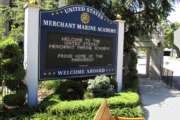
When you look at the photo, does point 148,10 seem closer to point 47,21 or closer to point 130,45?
point 130,45

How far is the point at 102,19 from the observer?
13766 millimetres

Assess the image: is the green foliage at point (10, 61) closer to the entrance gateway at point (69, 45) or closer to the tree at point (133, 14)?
the entrance gateway at point (69, 45)

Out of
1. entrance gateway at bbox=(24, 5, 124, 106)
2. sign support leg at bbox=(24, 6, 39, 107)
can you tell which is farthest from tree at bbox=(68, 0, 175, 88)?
sign support leg at bbox=(24, 6, 39, 107)

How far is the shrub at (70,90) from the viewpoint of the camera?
1234cm

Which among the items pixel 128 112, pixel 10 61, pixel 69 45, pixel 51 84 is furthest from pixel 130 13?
pixel 10 61

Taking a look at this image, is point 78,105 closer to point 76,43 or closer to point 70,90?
point 70,90

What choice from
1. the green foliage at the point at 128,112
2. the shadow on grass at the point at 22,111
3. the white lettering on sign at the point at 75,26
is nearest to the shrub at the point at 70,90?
the shadow on grass at the point at 22,111

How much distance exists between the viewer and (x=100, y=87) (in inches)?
503

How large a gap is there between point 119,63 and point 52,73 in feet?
12.9

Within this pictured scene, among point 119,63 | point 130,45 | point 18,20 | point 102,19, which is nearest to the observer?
point 102,19

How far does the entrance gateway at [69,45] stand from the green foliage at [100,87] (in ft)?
1.73

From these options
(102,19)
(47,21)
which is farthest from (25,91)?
(102,19)

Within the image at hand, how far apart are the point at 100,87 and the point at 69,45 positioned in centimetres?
188

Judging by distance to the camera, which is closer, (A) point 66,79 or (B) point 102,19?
(A) point 66,79
